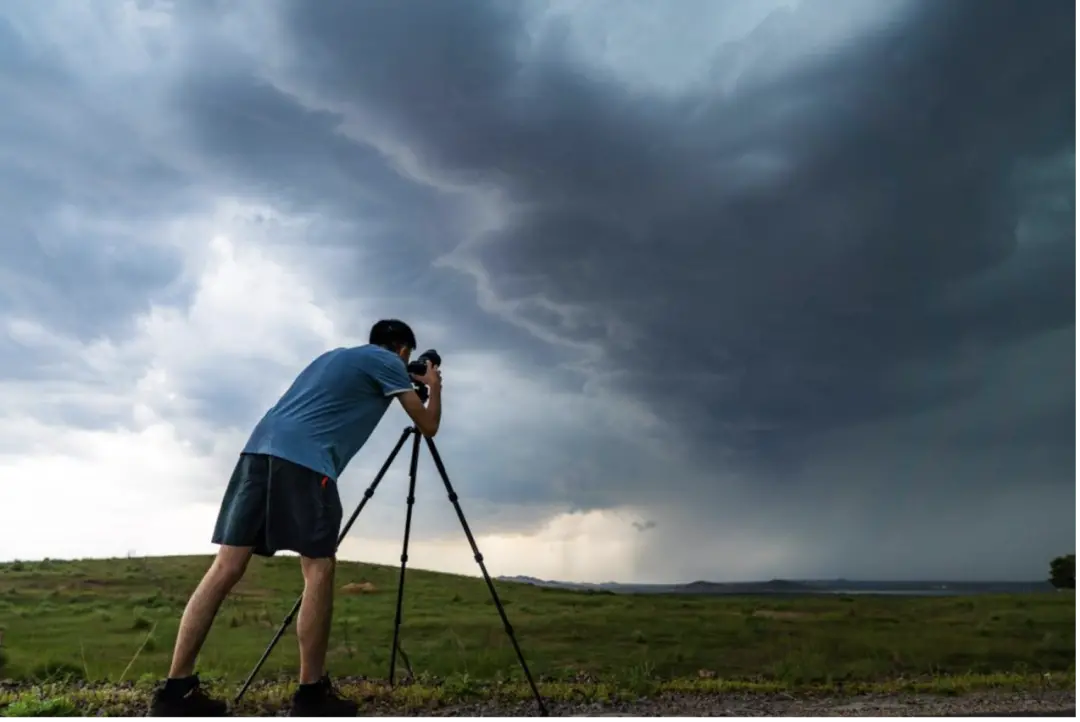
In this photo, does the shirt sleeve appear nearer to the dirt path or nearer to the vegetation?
the dirt path

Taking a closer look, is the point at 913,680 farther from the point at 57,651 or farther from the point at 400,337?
the point at 57,651

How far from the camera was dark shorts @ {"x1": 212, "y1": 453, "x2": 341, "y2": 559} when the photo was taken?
5.16 m

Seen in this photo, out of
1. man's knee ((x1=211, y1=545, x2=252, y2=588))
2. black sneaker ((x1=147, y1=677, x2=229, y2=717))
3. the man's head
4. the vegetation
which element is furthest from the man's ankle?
the vegetation

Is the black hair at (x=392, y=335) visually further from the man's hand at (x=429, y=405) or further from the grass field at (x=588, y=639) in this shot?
the grass field at (x=588, y=639)

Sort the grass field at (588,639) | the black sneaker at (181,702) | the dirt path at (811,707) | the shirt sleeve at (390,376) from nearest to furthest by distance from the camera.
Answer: the black sneaker at (181,702)
the shirt sleeve at (390,376)
the dirt path at (811,707)
the grass field at (588,639)

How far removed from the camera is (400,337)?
20.3 feet

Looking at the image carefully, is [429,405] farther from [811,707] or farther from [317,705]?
[811,707]

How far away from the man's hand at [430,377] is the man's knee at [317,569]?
59.9 inches

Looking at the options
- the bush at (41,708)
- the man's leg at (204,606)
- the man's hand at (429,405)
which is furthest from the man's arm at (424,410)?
the bush at (41,708)

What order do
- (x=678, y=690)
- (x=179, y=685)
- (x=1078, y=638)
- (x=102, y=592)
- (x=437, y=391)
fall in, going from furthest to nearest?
(x=102, y=592), (x=1078, y=638), (x=678, y=690), (x=437, y=391), (x=179, y=685)

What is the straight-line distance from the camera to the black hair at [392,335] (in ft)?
20.2

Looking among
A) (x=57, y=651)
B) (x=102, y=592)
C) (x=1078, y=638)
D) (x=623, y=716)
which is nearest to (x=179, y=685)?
(x=623, y=716)

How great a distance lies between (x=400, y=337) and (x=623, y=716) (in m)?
3.37

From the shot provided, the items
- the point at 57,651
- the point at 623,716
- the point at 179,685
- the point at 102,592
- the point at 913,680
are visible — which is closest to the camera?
the point at 179,685
